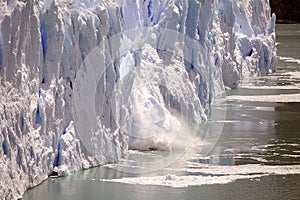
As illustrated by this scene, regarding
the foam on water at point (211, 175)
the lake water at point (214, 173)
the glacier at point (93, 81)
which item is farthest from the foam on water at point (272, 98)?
the foam on water at point (211, 175)

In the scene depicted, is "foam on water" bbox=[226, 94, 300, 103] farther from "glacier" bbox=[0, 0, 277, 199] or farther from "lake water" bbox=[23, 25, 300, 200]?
"lake water" bbox=[23, 25, 300, 200]

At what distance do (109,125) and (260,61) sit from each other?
11.5 metres

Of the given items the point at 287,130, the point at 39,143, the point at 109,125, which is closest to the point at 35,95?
the point at 39,143

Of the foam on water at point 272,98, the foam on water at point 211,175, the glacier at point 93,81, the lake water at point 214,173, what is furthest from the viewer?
the foam on water at point 272,98

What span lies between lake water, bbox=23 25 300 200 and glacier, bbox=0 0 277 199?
235 millimetres

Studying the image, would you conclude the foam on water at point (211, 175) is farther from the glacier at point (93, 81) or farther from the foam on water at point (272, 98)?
the foam on water at point (272, 98)

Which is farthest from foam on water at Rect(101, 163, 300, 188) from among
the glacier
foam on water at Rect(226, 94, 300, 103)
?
foam on water at Rect(226, 94, 300, 103)

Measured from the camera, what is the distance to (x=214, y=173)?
973 centimetres

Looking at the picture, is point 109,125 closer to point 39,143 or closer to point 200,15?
point 39,143

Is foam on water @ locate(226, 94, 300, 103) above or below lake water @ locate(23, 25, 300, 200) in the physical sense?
above

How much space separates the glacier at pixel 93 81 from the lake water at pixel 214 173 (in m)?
0.23

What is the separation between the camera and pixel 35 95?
8430 mm

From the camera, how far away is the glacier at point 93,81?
791cm

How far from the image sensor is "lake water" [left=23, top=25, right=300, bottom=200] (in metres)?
8.69
